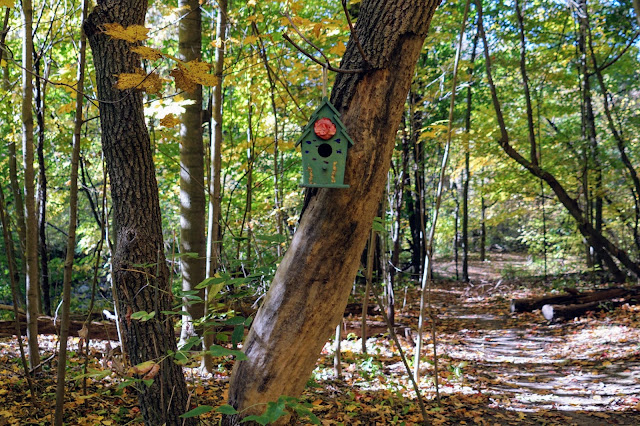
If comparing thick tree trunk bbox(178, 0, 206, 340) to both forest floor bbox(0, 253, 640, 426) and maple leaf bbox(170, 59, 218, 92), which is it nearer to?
forest floor bbox(0, 253, 640, 426)

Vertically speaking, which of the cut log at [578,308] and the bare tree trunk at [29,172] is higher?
the bare tree trunk at [29,172]

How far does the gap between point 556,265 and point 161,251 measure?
15254 millimetres

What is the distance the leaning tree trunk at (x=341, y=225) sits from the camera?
1654 mm

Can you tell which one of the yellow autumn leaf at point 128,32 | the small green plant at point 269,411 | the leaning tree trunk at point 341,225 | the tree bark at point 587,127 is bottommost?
the small green plant at point 269,411

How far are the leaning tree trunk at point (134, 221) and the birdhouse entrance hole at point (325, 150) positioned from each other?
101cm

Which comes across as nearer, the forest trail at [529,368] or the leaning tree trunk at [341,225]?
the leaning tree trunk at [341,225]

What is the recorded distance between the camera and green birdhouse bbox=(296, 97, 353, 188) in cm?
163

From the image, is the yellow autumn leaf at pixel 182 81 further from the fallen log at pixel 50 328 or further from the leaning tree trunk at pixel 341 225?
the fallen log at pixel 50 328

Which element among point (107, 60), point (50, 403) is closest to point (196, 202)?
point (50, 403)

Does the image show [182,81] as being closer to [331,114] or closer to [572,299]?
[331,114]

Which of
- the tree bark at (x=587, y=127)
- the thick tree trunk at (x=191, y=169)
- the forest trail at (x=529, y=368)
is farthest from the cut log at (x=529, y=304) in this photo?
the thick tree trunk at (x=191, y=169)

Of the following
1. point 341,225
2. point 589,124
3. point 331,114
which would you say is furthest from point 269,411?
point 589,124

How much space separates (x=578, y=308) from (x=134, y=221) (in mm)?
7878

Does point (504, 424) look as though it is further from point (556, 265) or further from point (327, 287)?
point (556, 265)
